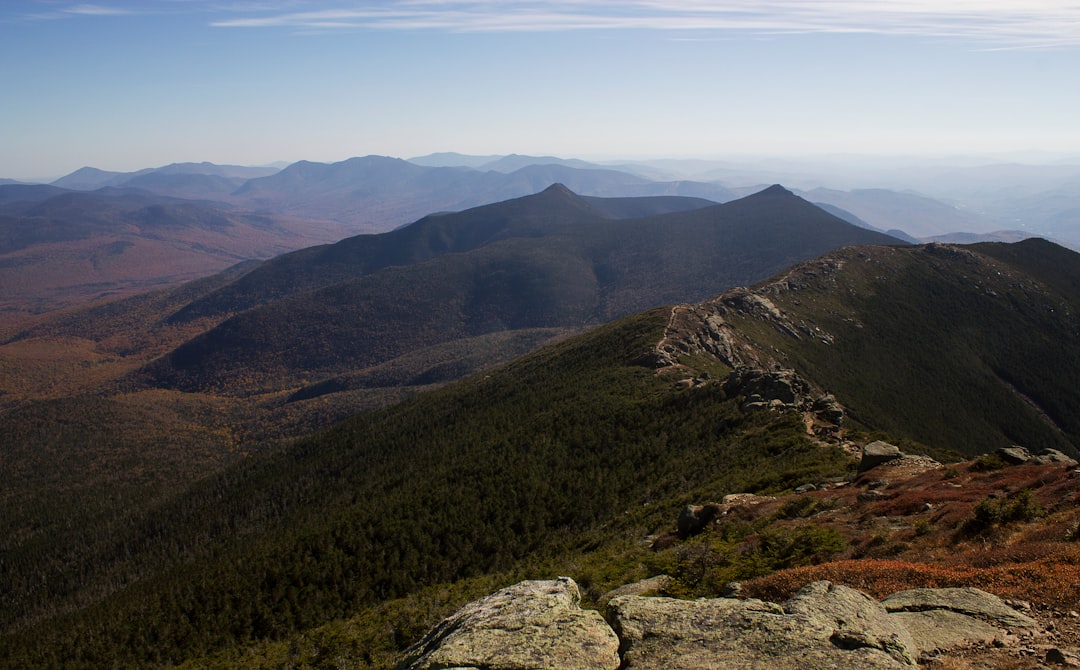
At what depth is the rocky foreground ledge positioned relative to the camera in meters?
12.6

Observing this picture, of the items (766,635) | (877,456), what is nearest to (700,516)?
(877,456)

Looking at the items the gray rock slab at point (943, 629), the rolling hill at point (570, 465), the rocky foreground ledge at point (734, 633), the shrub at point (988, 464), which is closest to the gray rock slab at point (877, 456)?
the rolling hill at point (570, 465)

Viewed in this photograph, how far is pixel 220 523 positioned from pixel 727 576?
99.8m

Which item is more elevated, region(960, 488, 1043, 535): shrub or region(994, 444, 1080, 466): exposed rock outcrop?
region(960, 488, 1043, 535): shrub

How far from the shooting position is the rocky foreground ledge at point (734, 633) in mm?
12625

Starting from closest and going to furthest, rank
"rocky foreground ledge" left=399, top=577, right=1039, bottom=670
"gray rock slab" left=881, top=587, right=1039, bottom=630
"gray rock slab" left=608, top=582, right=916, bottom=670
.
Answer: "gray rock slab" left=608, top=582, right=916, bottom=670 < "rocky foreground ledge" left=399, top=577, right=1039, bottom=670 < "gray rock slab" left=881, top=587, right=1039, bottom=630

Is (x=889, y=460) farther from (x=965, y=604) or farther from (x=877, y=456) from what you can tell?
(x=965, y=604)

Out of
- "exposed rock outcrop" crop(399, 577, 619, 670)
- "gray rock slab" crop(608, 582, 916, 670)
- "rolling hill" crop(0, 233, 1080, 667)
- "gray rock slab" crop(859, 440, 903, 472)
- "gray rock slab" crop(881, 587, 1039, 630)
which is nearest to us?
"gray rock slab" crop(608, 582, 916, 670)

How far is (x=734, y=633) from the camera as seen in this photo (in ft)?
44.2

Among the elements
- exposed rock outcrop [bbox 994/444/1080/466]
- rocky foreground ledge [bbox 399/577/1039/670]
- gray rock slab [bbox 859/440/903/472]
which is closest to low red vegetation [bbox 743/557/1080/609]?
rocky foreground ledge [bbox 399/577/1039/670]

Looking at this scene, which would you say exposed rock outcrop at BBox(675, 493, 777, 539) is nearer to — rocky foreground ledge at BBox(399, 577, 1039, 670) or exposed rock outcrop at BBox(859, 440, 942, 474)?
exposed rock outcrop at BBox(859, 440, 942, 474)

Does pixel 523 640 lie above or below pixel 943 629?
below

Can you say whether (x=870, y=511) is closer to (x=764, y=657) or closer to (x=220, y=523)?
(x=764, y=657)

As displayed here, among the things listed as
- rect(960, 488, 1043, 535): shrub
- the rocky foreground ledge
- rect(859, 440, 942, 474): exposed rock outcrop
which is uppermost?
the rocky foreground ledge
